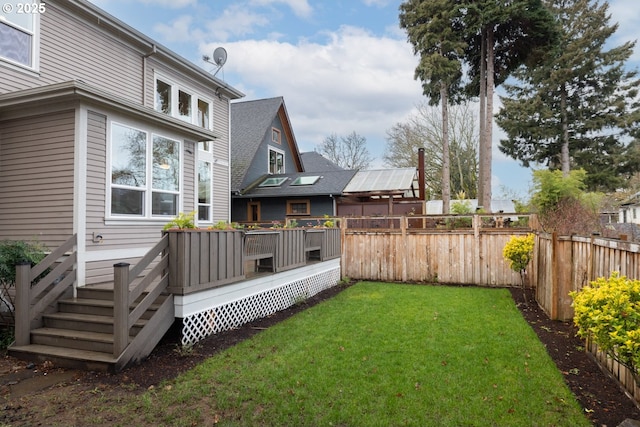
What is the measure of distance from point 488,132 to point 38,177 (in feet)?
47.0

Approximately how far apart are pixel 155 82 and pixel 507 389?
9738 mm

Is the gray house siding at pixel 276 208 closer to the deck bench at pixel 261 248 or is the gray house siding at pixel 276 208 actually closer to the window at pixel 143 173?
the deck bench at pixel 261 248

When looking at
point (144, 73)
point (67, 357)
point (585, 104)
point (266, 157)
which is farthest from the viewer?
point (585, 104)

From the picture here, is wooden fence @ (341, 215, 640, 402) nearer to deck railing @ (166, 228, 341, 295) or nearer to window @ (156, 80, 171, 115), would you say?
deck railing @ (166, 228, 341, 295)

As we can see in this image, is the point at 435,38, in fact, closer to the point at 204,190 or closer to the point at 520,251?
the point at 520,251

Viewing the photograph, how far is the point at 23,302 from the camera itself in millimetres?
4348

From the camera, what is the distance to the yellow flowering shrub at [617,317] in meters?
2.42

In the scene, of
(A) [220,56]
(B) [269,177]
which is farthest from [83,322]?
(B) [269,177]

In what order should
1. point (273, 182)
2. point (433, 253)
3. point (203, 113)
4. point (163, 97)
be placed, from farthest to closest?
point (273, 182)
point (203, 113)
point (433, 253)
point (163, 97)

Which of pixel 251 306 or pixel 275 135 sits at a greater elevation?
pixel 275 135

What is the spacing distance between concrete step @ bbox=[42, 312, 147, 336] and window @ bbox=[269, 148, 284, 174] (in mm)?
13946

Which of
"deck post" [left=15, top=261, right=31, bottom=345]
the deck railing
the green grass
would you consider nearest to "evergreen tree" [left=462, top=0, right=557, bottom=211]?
the deck railing

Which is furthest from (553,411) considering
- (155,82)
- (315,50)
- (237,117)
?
(237,117)

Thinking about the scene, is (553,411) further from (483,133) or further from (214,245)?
(483,133)
